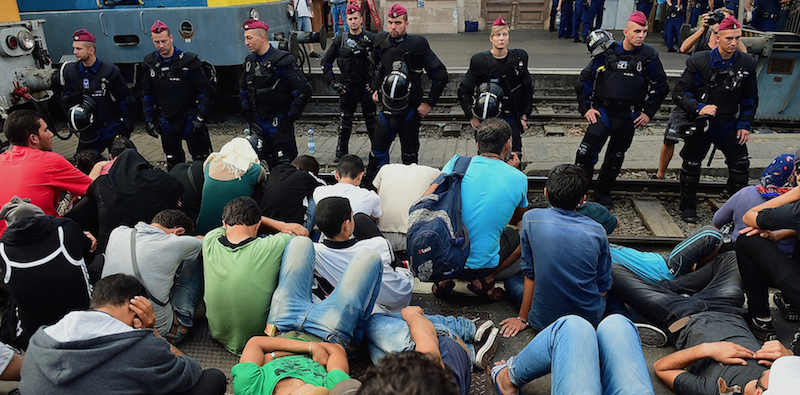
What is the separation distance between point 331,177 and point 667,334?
168 inches

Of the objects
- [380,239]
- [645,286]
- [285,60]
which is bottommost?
[645,286]

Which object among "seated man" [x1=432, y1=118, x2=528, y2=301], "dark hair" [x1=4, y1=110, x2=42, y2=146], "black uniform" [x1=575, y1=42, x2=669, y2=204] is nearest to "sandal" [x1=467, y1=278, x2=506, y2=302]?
"seated man" [x1=432, y1=118, x2=528, y2=301]

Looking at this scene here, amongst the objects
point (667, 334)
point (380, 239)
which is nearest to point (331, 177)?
point (380, 239)

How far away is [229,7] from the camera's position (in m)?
8.54

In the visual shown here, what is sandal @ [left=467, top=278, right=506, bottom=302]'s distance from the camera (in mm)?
3945

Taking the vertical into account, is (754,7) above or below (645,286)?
above

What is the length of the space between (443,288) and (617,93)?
10.3 feet

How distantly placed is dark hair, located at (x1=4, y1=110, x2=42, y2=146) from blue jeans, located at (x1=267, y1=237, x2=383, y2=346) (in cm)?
276

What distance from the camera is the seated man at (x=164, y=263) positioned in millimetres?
3188

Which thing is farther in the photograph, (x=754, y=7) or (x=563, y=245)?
(x=754, y=7)

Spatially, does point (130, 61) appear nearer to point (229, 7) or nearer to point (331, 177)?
point (229, 7)

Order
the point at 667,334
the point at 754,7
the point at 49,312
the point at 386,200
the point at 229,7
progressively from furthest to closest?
the point at 754,7 → the point at 229,7 → the point at 386,200 → the point at 667,334 → the point at 49,312

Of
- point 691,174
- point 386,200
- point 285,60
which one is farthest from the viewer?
point 285,60

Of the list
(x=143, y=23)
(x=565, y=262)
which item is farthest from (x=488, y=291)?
(x=143, y=23)
